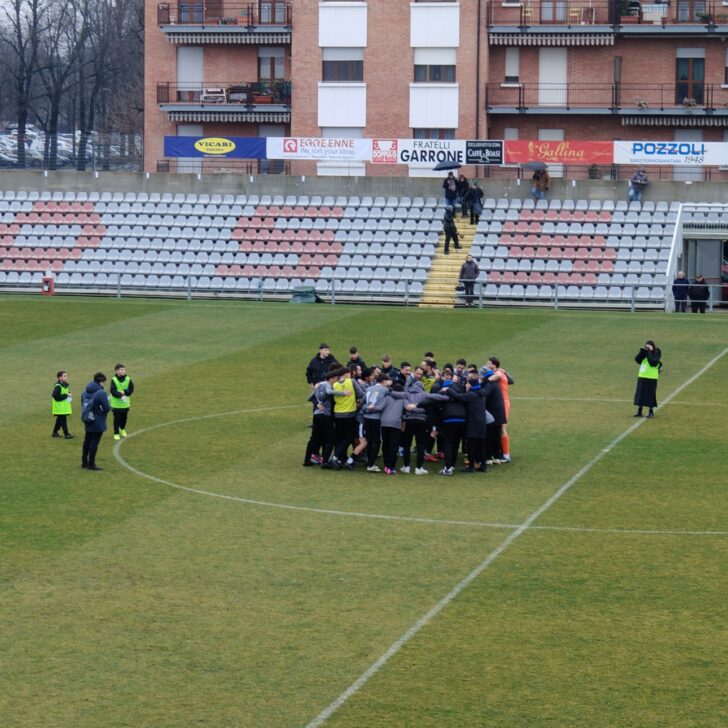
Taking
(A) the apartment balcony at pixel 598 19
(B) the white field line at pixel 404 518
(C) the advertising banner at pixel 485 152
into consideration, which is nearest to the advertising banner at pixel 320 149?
(C) the advertising banner at pixel 485 152

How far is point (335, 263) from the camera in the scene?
188 ft

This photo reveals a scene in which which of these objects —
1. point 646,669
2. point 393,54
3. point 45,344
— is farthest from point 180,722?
point 393,54

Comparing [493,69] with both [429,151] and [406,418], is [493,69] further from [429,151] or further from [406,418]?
[406,418]

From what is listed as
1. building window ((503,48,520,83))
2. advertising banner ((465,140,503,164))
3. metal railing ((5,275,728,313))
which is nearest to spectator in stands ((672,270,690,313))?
metal railing ((5,275,728,313))

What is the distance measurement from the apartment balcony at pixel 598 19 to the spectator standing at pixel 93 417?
4794cm

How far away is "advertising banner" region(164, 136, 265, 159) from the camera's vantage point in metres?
64.7

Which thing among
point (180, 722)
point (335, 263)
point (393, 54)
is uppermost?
point (393, 54)

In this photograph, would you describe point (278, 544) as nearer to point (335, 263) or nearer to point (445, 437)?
point (445, 437)

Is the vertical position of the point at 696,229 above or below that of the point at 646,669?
above

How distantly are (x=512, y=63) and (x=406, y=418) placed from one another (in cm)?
4828

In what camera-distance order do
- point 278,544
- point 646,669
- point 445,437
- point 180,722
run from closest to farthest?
point 180,722 → point 646,669 → point 278,544 → point 445,437

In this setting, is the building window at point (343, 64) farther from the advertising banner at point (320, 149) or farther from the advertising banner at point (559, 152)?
the advertising banner at point (559, 152)

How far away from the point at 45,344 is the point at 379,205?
2113 cm

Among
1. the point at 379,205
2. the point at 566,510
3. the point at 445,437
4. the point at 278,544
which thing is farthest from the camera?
the point at 379,205
